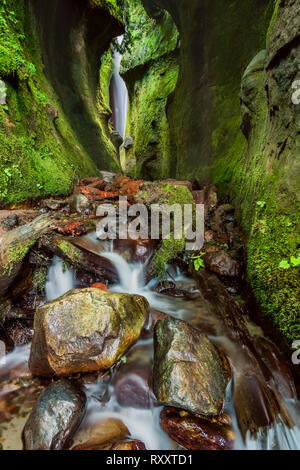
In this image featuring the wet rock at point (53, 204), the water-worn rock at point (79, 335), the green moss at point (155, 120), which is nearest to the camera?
the water-worn rock at point (79, 335)

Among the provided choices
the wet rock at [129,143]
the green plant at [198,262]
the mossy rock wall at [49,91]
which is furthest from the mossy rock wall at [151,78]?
the green plant at [198,262]

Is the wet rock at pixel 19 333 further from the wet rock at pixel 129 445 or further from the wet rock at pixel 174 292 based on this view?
the wet rock at pixel 174 292

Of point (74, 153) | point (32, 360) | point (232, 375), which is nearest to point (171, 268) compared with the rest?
point (232, 375)

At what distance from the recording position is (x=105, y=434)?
167cm

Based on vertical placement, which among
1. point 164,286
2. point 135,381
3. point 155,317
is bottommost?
point 135,381

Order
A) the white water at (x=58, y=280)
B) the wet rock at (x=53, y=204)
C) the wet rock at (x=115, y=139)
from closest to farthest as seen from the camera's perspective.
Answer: the white water at (x=58, y=280), the wet rock at (x=53, y=204), the wet rock at (x=115, y=139)

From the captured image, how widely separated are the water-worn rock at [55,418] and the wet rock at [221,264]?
2.42 meters

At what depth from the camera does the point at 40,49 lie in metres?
7.20

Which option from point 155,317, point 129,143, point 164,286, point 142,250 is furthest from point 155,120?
point 155,317

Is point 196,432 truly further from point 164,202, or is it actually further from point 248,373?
point 164,202

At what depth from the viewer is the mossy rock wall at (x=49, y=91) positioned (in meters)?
4.14

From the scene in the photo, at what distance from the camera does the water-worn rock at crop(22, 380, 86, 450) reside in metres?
1.48

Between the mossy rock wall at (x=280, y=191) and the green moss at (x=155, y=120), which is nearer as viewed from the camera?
the mossy rock wall at (x=280, y=191)

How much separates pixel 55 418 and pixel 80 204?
3840 millimetres
